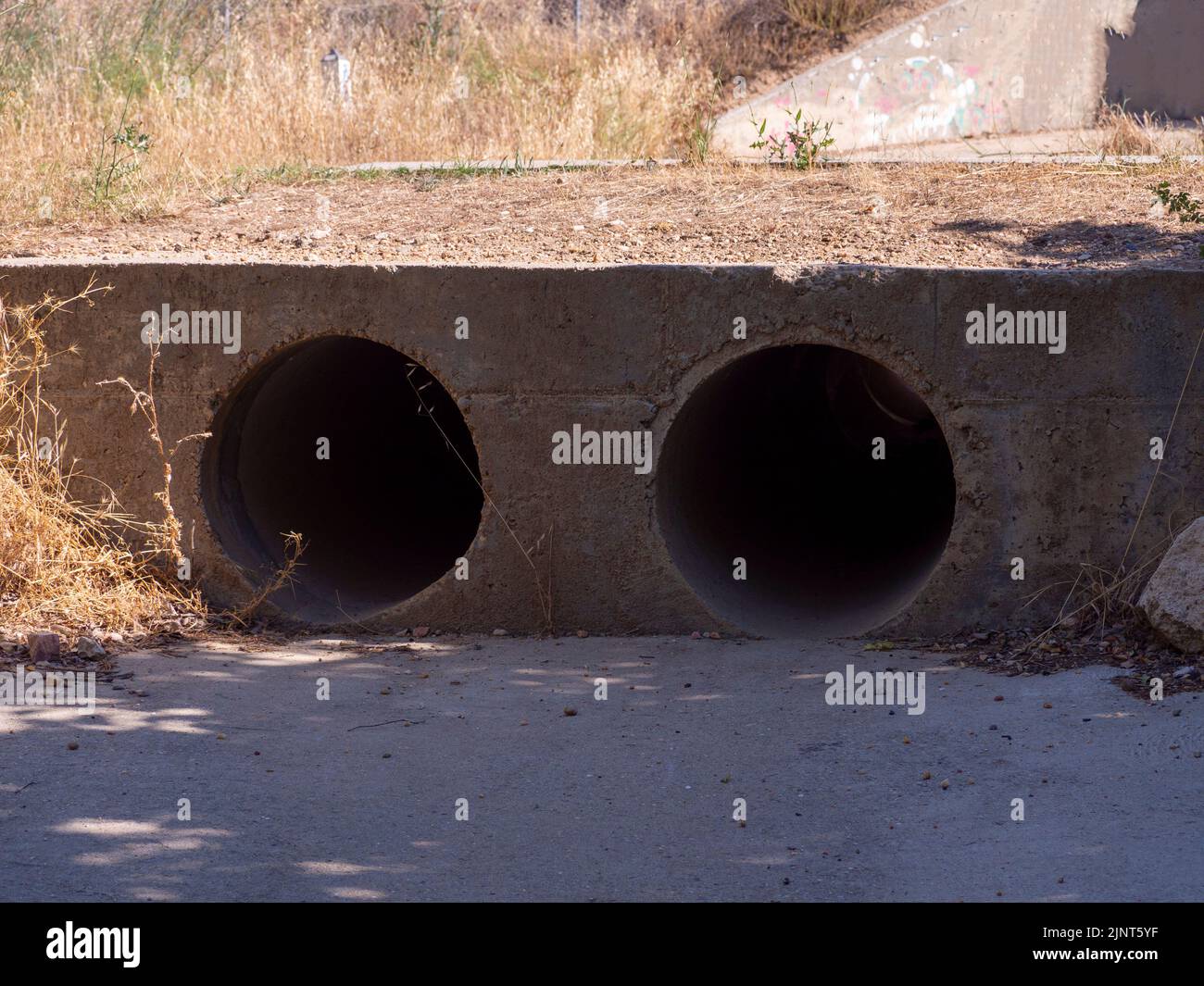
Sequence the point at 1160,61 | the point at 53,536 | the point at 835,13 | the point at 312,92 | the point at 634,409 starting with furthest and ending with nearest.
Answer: the point at 835,13 < the point at 1160,61 < the point at 312,92 < the point at 53,536 < the point at 634,409

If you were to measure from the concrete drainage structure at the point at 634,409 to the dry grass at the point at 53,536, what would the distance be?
10 centimetres

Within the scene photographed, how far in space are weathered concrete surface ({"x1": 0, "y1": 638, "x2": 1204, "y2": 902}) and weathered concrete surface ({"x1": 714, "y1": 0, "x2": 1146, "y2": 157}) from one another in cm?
819

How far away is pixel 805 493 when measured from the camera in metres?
8.30

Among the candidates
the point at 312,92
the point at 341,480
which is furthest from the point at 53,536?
the point at 312,92

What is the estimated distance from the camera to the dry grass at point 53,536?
5.53 m

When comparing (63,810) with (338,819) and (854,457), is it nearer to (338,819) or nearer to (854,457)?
(338,819)

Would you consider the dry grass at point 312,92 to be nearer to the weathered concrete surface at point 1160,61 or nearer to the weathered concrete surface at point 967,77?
the weathered concrete surface at point 967,77

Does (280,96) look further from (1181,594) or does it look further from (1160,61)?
(1160,61)

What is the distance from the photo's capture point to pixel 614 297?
5.55 m

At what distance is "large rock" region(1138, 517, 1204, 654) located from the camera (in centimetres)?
482

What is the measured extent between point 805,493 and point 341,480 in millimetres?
2917

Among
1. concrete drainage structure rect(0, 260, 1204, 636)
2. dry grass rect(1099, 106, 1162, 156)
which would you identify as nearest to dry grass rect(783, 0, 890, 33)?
dry grass rect(1099, 106, 1162, 156)

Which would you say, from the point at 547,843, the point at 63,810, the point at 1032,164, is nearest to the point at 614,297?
the point at 547,843

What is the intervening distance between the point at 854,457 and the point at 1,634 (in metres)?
6.05
